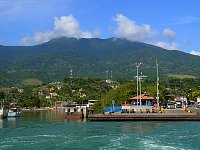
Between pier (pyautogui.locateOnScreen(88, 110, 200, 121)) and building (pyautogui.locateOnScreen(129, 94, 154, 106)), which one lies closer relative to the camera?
pier (pyautogui.locateOnScreen(88, 110, 200, 121))

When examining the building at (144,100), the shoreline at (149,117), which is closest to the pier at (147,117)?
the shoreline at (149,117)

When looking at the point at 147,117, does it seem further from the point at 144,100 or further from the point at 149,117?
the point at 144,100

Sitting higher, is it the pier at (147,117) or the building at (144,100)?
the building at (144,100)

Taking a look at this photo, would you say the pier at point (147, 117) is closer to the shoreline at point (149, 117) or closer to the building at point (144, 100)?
the shoreline at point (149, 117)

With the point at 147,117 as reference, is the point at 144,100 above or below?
above

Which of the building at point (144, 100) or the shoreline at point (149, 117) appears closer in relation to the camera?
the shoreline at point (149, 117)

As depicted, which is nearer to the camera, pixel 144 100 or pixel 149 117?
pixel 149 117

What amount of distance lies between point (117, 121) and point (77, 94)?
120 meters

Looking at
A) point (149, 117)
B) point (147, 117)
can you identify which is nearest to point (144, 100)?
point (147, 117)

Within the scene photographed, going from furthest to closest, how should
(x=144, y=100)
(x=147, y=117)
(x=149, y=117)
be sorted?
(x=144, y=100)
(x=147, y=117)
(x=149, y=117)

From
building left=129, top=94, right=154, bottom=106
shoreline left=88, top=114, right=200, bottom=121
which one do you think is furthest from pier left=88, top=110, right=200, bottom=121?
building left=129, top=94, right=154, bottom=106

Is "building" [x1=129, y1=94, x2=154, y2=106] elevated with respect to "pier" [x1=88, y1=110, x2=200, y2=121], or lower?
elevated

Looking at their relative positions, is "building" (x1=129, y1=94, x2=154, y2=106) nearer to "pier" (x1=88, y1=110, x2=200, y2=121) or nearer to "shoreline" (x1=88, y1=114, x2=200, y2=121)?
"pier" (x1=88, y1=110, x2=200, y2=121)

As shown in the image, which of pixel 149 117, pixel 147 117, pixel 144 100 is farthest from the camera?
pixel 144 100
